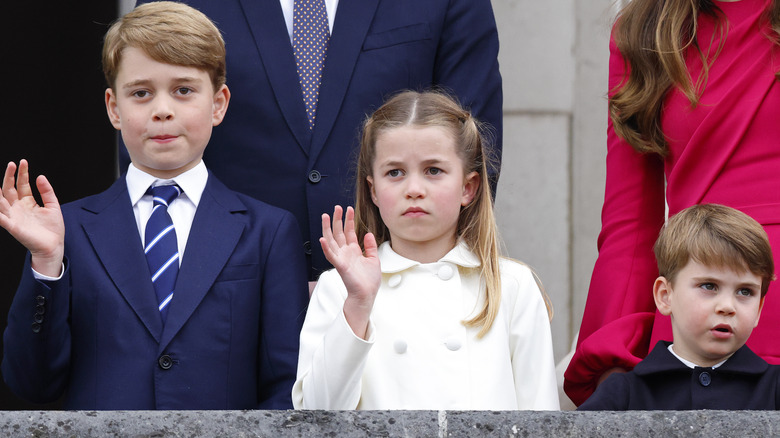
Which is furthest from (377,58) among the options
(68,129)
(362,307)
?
(68,129)

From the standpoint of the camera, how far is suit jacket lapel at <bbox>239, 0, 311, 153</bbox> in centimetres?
445

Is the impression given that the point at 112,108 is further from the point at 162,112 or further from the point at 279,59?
the point at 279,59

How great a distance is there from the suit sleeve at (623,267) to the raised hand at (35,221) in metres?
1.40

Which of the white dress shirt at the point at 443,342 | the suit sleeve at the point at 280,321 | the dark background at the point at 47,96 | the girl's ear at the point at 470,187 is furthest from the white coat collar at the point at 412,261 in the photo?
the dark background at the point at 47,96

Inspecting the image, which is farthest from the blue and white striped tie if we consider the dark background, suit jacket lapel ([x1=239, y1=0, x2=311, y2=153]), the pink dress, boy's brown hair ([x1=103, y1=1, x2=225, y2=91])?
the dark background

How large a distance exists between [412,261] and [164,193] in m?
0.74

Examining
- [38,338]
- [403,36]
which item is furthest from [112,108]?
[403,36]

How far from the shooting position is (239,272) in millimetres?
4027

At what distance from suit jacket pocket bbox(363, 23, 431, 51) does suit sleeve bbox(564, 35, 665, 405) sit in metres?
0.69

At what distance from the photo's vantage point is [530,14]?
676 centimetres

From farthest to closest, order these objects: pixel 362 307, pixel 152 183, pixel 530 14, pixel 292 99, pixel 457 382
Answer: pixel 530 14 → pixel 292 99 → pixel 152 183 → pixel 457 382 → pixel 362 307

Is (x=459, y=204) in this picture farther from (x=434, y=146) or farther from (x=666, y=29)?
(x=666, y=29)

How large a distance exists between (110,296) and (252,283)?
385 millimetres

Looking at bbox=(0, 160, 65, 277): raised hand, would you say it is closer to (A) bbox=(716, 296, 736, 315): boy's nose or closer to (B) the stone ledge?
(B) the stone ledge
